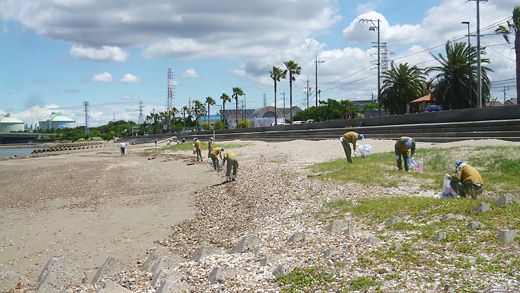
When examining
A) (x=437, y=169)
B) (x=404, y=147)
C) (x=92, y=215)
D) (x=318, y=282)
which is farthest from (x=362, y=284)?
(x=437, y=169)

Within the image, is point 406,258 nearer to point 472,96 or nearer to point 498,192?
point 498,192

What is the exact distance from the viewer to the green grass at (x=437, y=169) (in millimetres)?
14367

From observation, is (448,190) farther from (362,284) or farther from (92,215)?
(92,215)

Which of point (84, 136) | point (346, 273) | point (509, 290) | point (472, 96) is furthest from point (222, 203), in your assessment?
point (84, 136)

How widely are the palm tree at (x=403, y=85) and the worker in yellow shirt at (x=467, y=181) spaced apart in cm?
5292

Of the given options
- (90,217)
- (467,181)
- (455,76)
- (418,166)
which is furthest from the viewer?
(455,76)

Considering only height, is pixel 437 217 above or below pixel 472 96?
below

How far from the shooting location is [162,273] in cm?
741

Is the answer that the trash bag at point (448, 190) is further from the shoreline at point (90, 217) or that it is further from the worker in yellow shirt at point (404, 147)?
the shoreline at point (90, 217)

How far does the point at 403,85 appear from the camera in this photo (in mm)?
61594

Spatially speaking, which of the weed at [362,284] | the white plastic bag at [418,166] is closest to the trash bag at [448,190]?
the white plastic bag at [418,166]

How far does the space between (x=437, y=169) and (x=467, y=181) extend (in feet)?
22.8

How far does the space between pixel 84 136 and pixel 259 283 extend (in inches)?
7664

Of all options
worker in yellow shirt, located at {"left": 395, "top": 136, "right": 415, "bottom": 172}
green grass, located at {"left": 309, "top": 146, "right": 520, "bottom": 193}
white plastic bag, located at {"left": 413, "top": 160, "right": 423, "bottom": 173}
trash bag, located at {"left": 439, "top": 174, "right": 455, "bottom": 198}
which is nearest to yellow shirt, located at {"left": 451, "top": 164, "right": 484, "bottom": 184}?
trash bag, located at {"left": 439, "top": 174, "right": 455, "bottom": 198}
